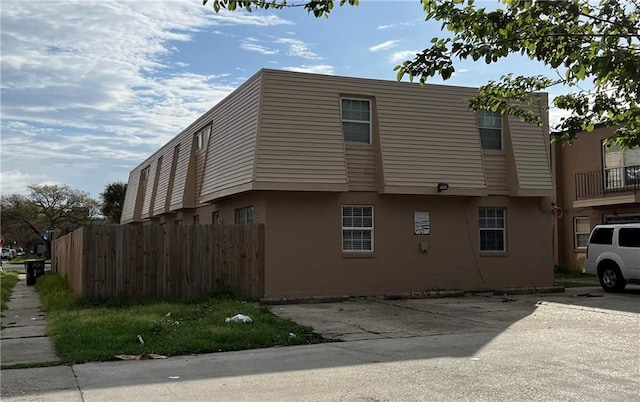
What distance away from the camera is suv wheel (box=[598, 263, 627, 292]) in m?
18.9

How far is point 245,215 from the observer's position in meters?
18.7

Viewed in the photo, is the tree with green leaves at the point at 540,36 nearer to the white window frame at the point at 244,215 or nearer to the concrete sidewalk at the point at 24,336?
the concrete sidewalk at the point at 24,336

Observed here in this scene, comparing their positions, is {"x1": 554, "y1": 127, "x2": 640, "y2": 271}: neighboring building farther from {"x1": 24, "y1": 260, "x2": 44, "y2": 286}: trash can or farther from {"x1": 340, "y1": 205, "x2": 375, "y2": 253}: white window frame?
{"x1": 24, "y1": 260, "x2": 44, "y2": 286}: trash can

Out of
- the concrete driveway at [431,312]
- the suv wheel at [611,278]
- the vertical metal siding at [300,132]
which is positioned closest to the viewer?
the concrete driveway at [431,312]

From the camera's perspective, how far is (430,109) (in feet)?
61.4

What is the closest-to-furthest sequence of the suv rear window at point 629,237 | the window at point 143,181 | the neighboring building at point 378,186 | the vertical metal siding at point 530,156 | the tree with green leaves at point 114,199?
the neighboring building at point 378,186 → the suv rear window at point 629,237 → the vertical metal siding at point 530,156 → the window at point 143,181 → the tree with green leaves at point 114,199

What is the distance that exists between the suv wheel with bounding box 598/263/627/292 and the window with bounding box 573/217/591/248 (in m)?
9.32

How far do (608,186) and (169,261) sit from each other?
19553 millimetres

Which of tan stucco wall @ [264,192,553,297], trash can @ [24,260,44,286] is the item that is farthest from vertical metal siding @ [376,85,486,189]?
trash can @ [24,260,44,286]

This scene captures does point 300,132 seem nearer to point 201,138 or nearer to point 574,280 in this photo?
point 201,138

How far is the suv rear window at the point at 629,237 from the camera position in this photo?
18422mm

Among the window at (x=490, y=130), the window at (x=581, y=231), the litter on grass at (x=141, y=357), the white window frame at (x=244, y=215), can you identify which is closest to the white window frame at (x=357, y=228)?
the white window frame at (x=244, y=215)

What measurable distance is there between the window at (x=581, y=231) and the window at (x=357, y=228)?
585 inches

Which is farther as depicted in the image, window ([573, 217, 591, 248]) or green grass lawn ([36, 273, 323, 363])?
window ([573, 217, 591, 248])
